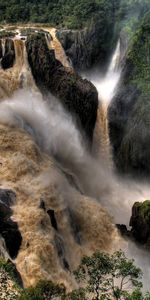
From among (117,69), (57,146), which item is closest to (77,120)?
(57,146)

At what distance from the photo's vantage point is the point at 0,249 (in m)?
31.8

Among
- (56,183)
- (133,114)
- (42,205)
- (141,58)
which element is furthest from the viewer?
(141,58)

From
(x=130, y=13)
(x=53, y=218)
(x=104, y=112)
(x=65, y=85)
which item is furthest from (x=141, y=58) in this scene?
(x=53, y=218)

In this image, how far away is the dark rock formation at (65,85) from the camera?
5253 cm

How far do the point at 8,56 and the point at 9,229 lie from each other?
2587 centimetres

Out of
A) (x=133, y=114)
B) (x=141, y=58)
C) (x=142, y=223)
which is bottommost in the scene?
(x=142, y=223)

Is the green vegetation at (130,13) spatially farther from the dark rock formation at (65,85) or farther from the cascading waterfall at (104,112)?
the dark rock formation at (65,85)

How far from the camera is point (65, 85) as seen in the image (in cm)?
5253

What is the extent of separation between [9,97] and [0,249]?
21967 millimetres

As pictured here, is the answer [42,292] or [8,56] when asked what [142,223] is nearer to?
[42,292]

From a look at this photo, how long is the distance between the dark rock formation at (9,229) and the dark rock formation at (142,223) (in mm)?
10380

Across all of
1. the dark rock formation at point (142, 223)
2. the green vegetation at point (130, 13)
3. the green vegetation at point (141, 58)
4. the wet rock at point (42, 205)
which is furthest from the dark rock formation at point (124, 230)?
the green vegetation at point (130, 13)

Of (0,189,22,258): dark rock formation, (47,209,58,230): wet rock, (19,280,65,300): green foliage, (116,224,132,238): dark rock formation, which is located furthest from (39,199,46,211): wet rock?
(19,280,65,300): green foliage

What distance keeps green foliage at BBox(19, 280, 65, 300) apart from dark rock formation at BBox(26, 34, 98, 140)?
29846 mm
